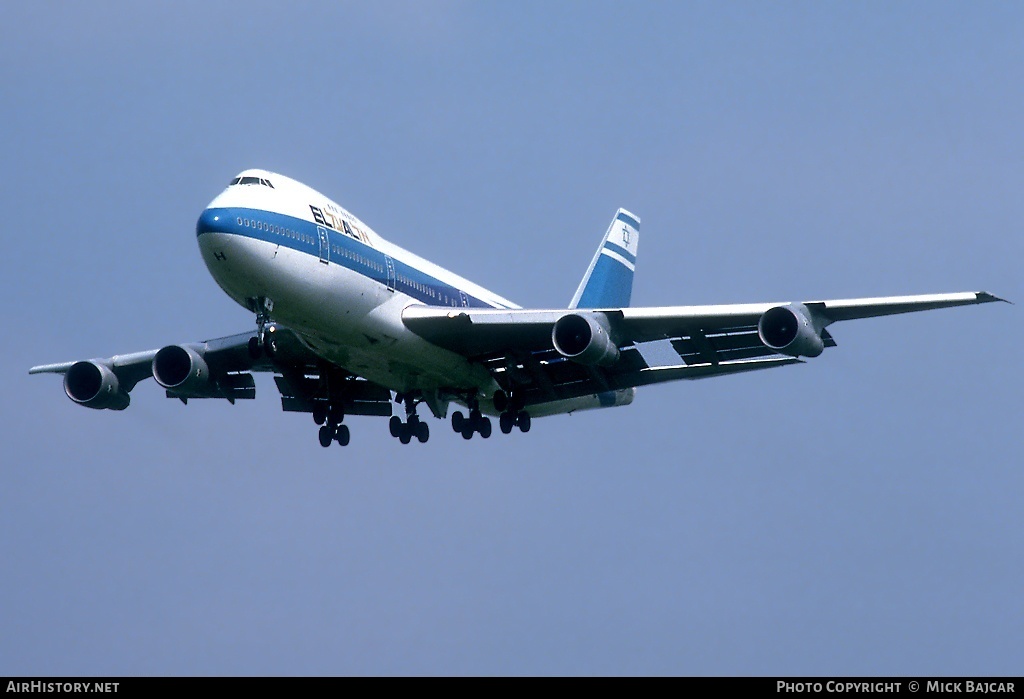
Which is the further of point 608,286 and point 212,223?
point 608,286

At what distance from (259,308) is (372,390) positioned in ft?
33.7

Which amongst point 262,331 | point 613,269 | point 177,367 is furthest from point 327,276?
point 613,269

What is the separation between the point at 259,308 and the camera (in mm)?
38969

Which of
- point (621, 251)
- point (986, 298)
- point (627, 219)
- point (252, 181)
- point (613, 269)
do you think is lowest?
point (986, 298)

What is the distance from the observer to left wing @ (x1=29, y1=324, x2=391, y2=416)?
150ft

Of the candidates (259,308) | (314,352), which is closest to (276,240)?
(259,308)

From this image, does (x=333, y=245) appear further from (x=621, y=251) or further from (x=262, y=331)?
(x=621, y=251)

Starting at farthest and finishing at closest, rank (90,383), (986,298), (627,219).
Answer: (627,219) < (90,383) < (986,298)

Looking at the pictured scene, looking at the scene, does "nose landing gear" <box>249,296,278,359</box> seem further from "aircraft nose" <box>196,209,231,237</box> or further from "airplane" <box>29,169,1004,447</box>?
"aircraft nose" <box>196,209,231,237</box>

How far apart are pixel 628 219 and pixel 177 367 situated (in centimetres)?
2119

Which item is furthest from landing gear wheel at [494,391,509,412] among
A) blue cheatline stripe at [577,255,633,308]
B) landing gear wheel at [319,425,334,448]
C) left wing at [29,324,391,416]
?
blue cheatline stripe at [577,255,633,308]

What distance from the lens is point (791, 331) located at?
127 ft
